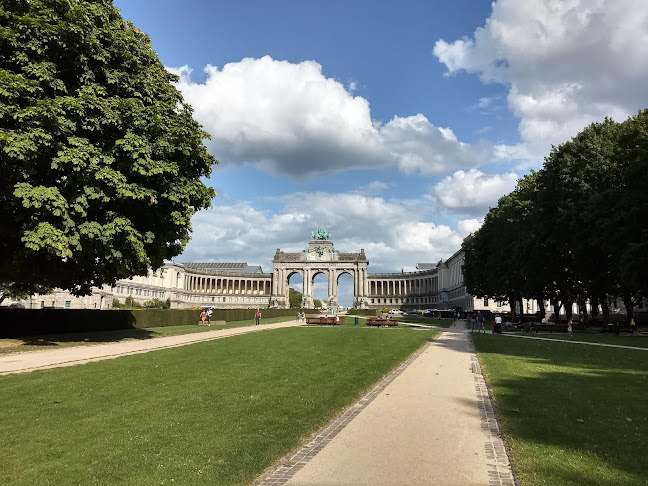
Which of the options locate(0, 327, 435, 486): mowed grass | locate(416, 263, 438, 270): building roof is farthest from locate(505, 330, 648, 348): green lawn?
locate(416, 263, 438, 270): building roof

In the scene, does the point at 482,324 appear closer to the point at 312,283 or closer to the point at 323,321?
the point at 323,321

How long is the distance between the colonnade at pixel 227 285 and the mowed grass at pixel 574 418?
465 feet

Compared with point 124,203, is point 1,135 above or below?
above

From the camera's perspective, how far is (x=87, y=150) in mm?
21281

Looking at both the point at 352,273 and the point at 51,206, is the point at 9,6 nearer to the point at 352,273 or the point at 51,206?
the point at 51,206

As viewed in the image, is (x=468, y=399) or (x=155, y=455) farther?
(x=468, y=399)

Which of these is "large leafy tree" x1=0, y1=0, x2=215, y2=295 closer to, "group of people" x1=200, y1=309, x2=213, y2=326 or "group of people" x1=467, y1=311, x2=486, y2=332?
"group of people" x1=200, y1=309, x2=213, y2=326

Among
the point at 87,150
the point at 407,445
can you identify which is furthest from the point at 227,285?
the point at 407,445

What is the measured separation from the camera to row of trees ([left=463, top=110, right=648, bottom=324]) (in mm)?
33094

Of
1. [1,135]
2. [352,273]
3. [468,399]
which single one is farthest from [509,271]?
[352,273]

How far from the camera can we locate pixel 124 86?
80.9 feet

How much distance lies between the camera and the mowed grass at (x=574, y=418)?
679cm

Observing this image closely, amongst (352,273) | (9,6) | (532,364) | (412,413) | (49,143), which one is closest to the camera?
(412,413)

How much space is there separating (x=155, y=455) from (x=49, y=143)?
17.3 meters
